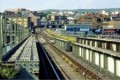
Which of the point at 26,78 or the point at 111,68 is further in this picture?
the point at 111,68

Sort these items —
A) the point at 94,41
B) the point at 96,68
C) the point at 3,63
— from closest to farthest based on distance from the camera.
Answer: the point at 3,63 → the point at 96,68 → the point at 94,41

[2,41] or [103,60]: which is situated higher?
[2,41]

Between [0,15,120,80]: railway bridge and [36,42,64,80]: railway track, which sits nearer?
[0,15,120,80]: railway bridge

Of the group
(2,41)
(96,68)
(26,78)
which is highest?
(2,41)

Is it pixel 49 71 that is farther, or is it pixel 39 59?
pixel 49 71

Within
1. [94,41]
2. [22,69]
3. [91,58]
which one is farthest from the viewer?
[94,41]

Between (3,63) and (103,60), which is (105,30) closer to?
(103,60)

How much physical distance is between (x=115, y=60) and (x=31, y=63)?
33.4 feet

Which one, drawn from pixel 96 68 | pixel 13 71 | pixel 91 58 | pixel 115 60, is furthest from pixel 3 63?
pixel 91 58

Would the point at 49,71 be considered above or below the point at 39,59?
below

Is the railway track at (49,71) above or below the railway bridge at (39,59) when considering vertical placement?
below

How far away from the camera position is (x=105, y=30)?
10562 cm

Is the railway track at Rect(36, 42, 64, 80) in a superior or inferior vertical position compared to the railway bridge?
inferior

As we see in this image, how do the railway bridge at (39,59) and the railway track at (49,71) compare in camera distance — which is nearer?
the railway bridge at (39,59)
